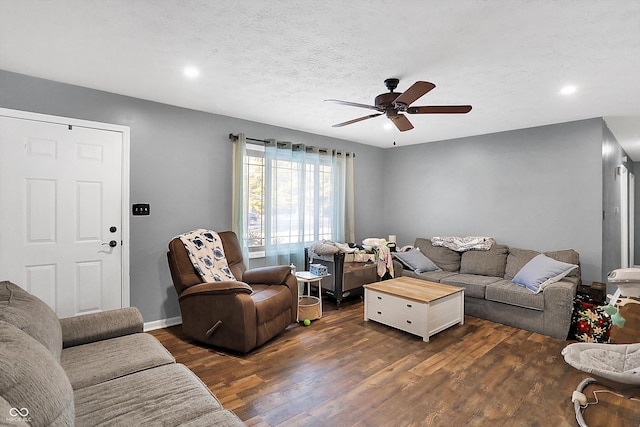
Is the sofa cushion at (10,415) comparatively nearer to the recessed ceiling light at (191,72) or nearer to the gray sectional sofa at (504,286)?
the recessed ceiling light at (191,72)

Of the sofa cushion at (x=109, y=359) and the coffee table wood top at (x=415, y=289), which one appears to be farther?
the coffee table wood top at (x=415, y=289)

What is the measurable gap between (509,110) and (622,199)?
11.8ft

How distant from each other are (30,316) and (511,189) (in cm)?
522

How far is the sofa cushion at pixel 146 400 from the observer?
131cm

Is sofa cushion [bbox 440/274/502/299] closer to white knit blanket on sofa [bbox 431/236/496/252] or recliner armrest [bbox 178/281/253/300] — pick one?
white knit blanket on sofa [bbox 431/236/496/252]

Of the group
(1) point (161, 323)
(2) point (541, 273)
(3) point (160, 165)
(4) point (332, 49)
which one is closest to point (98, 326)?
(1) point (161, 323)

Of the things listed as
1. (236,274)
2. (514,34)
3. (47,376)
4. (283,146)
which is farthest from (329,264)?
(47,376)

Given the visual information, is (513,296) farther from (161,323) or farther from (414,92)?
(161,323)

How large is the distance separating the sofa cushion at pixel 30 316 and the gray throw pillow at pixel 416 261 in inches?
158

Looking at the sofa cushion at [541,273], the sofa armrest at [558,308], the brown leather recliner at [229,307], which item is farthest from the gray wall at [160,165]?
the sofa armrest at [558,308]

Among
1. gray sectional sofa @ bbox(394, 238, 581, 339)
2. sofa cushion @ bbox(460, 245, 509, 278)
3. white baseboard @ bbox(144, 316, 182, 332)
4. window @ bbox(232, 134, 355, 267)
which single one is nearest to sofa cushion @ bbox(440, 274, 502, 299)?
gray sectional sofa @ bbox(394, 238, 581, 339)

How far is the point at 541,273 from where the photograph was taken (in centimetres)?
369

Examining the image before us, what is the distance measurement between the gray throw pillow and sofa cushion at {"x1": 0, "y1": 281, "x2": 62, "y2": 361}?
13.1 ft

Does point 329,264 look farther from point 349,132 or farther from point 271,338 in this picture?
point 349,132
